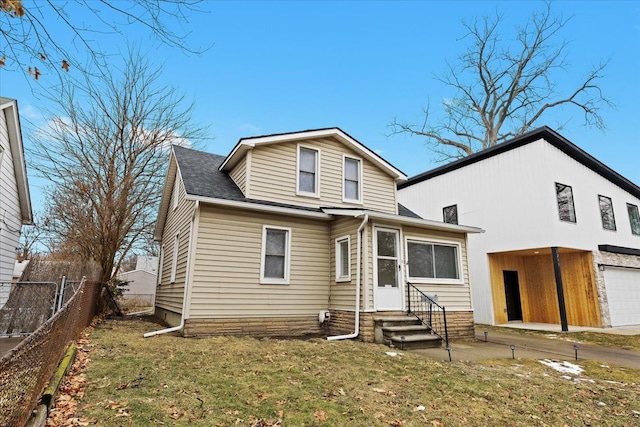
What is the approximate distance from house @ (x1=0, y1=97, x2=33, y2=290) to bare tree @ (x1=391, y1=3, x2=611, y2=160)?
22.8 m

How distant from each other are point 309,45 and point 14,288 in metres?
11.2

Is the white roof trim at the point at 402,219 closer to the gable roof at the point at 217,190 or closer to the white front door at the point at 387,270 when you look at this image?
the gable roof at the point at 217,190

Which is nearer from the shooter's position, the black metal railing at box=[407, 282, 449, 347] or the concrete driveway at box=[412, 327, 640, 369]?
the concrete driveway at box=[412, 327, 640, 369]

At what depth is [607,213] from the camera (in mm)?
16219

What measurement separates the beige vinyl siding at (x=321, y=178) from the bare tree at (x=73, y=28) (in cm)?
615

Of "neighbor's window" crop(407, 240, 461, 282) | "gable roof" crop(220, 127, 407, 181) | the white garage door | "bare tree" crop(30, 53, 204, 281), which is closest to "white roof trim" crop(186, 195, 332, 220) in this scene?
"gable roof" crop(220, 127, 407, 181)

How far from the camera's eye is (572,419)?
4.09m

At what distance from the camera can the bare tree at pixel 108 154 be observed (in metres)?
13.1

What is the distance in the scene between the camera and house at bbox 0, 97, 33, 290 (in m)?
9.57

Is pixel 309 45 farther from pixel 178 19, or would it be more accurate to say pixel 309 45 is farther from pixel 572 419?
pixel 572 419

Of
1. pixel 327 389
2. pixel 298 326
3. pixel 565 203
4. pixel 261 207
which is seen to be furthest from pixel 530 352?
pixel 565 203

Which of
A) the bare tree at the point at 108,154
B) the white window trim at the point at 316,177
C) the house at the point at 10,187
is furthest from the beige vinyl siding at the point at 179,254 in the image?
the house at the point at 10,187

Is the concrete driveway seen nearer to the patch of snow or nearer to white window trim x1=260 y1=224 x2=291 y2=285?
the patch of snow

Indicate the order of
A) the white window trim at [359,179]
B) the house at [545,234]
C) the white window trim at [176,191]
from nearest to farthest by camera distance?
1. the white window trim at [359,179]
2. the white window trim at [176,191]
3. the house at [545,234]
